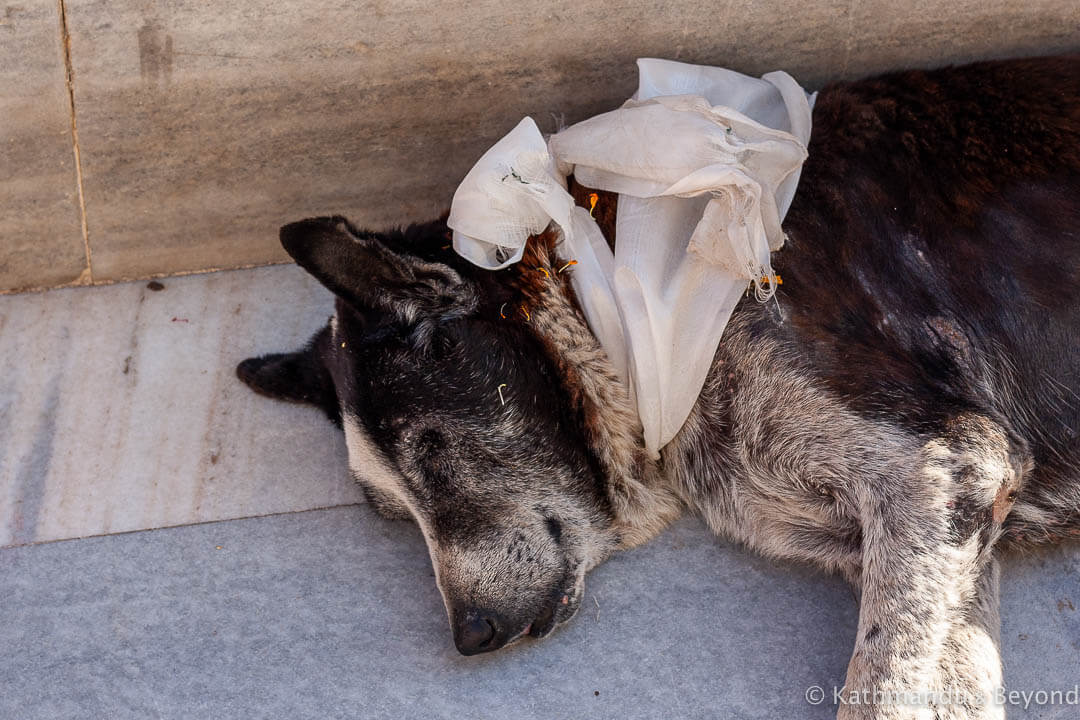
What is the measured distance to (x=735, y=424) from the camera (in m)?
3.04

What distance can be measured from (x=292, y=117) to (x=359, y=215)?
460mm

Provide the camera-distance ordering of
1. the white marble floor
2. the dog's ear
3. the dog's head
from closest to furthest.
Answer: the dog's ear < the dog's head < the white marble floor

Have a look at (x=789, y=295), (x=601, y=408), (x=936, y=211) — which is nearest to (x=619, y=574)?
(x=601, y=408)

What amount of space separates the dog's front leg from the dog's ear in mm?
1322

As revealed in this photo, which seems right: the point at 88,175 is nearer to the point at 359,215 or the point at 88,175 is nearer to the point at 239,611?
the point at 359,215

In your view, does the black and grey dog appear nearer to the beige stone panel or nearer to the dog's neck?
the dog's neck

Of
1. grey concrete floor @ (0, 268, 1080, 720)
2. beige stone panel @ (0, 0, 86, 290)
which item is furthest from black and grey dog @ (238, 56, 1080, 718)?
beige stone panel @ (0, 0, 86, 290)

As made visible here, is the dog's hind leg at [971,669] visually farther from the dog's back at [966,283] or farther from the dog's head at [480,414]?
the dog's head at [480,414]

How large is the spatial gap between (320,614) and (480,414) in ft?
2.70

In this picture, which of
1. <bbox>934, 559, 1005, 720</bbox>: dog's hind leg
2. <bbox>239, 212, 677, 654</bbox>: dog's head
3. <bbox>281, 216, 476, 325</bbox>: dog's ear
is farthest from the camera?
<bbox>239, 212, 677, 654</bbox>: dog's head

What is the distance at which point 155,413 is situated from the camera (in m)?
3.74

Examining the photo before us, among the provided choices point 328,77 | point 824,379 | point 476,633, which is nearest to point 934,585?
point 824,379

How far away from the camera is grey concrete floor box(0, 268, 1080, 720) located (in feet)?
9.57

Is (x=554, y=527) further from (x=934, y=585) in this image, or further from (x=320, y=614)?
(x=934, y=585)
